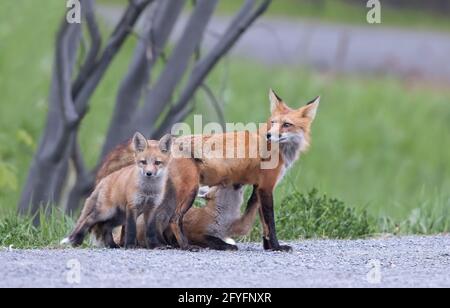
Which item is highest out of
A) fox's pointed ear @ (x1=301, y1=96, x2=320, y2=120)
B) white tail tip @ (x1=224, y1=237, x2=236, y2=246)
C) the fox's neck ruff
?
fox's pointed ear @ (x1=301, y1=96, x2=320, y2=120)

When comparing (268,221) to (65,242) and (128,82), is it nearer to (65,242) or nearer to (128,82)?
(65,242)

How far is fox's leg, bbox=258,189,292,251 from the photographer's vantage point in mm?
8711

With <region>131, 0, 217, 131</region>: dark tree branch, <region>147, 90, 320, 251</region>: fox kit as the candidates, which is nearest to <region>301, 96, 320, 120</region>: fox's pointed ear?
<region>147, 90, 320, 251</region>: fox kit

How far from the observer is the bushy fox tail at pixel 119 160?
30.7ft

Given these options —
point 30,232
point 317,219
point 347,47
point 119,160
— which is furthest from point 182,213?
point 347,47

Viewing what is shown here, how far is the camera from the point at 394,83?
18875 millimetres

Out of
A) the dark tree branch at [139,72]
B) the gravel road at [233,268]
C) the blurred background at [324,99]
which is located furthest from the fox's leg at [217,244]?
the dark tree branch at [139,72]

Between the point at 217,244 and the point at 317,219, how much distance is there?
4.36 ft

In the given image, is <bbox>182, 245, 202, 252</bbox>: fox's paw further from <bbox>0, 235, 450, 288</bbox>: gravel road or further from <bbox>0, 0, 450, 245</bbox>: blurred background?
<bbox>0, 0, 450, 245</bbox>: blurred background

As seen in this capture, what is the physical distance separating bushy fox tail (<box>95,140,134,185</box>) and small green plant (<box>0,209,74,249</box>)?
47 cm

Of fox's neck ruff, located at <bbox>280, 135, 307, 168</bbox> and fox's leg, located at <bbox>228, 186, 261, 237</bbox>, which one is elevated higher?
fox's neck ruff, located at <bbox>280, 135, 307, 168</bbox>

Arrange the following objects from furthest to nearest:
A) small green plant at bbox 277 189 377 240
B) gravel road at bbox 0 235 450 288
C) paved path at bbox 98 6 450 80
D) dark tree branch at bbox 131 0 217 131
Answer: paved path at bbox 98 6 450 80, dark tree branch at bbox 131 0 217 131, small green plant at bbox 277 189 377 240, gravel road at bbox 0 235 450 288
